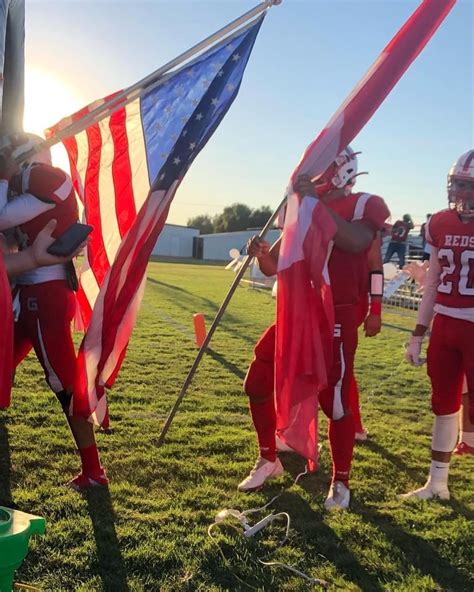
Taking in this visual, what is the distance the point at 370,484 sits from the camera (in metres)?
4.27

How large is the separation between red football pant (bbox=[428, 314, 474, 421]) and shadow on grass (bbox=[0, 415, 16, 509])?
2796 mm

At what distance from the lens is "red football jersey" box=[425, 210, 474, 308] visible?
400 cm

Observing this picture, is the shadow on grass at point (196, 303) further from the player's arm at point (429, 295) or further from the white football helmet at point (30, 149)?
the white football helmet at point (30, 149)

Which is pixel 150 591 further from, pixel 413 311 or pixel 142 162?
pixel 413 311

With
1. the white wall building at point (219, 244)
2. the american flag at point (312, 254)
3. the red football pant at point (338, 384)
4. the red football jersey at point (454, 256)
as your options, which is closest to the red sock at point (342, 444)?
the red football pant at point (338, 384)

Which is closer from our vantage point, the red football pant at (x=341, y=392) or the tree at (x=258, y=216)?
the red football pant at (x=341, y=392)

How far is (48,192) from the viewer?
11.0 ft

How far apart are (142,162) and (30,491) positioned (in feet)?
7.35

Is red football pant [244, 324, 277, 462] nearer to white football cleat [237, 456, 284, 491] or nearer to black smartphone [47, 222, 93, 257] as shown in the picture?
white football cleat [237, 456, 284, 491]

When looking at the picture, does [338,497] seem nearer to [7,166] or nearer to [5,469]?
[5,469]

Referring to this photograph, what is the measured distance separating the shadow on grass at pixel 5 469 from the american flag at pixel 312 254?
5.51 ft

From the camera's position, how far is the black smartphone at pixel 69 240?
125 inches

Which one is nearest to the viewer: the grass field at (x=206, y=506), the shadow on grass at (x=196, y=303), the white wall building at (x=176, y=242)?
the grass field at (x=206, y=506)

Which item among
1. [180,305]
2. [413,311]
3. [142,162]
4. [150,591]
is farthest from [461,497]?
[413,311]
